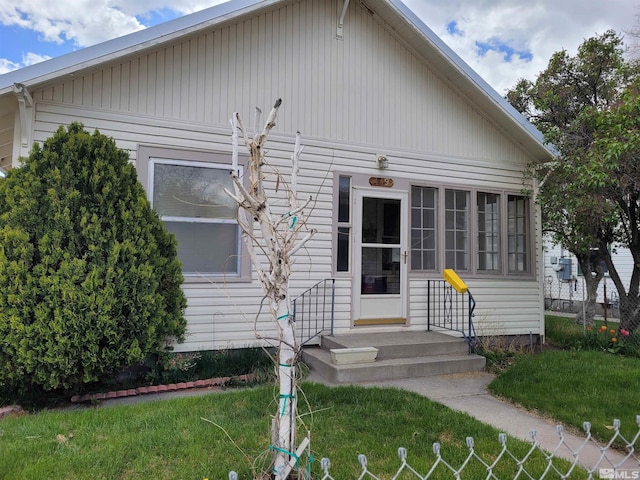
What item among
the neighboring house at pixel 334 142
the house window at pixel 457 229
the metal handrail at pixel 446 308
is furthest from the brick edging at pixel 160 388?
the house window at pixel 457 229

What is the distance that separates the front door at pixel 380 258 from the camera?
635 centimetres

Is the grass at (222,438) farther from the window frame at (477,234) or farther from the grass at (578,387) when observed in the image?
the window frame at (477,234)

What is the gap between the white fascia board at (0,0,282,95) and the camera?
14.5 ft

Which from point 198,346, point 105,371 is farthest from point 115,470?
point 198,346

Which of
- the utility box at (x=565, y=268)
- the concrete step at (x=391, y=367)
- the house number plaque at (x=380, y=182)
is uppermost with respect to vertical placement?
the house number plaque at (x=380, y=182)

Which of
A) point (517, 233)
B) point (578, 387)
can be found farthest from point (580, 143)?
point (578, 387)

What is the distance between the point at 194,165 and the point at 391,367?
3512 millimetres

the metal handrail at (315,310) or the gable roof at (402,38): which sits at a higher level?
the gable roof at (402,38)

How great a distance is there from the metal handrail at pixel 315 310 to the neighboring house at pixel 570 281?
29.4 ft

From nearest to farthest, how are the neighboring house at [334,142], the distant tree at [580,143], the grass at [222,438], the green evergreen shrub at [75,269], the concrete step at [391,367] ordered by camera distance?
the grass at [222,438]
the green evergreen shrub at [75,269]
the concrete step at [391,367]
the neighboring house at [334,142]
the distant tree at [580,143]

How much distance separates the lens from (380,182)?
258 inches

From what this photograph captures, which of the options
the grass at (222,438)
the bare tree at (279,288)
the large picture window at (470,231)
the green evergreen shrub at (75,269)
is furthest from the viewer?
the large picture window at (470,231)

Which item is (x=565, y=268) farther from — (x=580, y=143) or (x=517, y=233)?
(x=580, y=143)

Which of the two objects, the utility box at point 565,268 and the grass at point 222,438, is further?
the utility box at point 565,268
